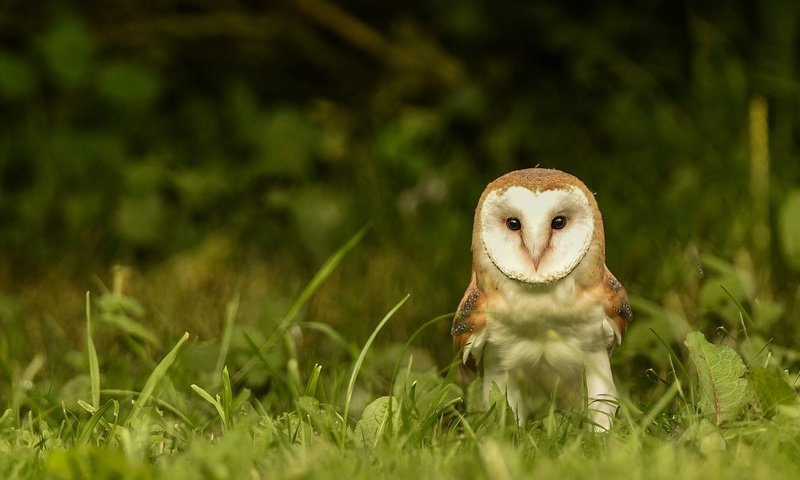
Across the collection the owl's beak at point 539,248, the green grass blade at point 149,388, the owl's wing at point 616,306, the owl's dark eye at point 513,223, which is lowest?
the green grass blade at point 149,388

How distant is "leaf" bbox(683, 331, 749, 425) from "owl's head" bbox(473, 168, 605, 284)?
265 mm

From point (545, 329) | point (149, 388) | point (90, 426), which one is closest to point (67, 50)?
point (149, 388)

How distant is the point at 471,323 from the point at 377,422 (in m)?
0.26

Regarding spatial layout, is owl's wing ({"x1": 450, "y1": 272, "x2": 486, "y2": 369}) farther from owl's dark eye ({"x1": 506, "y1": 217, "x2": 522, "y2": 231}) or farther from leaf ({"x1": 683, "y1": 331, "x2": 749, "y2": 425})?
leaf ({"x1": 683, "y1": 331, "x2": 749, "y2": 425})

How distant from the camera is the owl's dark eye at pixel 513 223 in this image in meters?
2.12

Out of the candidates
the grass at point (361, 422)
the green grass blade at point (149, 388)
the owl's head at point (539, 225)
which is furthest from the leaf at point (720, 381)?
the green grass blade at point (149, 388)

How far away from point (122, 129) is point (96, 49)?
0.31 m

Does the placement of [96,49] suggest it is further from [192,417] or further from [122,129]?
[192,417]

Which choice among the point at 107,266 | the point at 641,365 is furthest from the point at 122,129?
the point at 641,365

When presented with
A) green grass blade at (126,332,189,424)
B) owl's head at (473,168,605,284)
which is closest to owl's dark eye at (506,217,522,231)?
owl's head at (473,168,605,284)

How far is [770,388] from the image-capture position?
2.17 meters

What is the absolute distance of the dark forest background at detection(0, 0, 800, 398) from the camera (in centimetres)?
358

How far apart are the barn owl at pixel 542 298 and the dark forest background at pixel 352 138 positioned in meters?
0.94

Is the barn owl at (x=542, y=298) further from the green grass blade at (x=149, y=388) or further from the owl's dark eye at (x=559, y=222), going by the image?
the green grass blade at (x=149, y=388)
